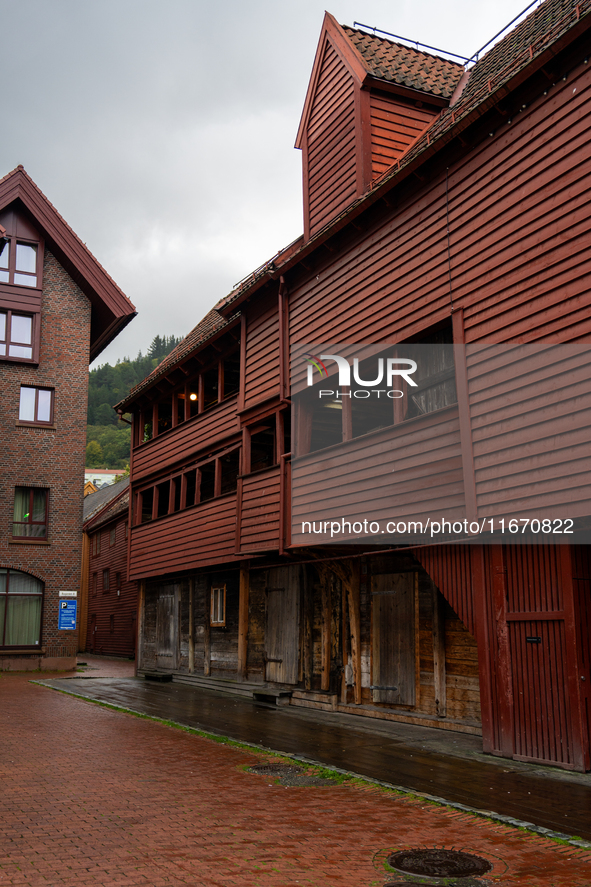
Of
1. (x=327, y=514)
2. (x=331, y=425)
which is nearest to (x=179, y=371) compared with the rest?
(x=331, y=425)

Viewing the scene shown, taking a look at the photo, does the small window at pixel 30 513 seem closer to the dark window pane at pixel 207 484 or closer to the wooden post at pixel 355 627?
the dark window pane at pixel 207 484

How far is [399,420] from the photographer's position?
40.9 ft

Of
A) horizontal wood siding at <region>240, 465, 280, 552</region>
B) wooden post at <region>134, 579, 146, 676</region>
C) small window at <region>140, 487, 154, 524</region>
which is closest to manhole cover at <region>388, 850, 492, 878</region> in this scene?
horizontal wood siding at <region>240, 465, 280, 552</region>

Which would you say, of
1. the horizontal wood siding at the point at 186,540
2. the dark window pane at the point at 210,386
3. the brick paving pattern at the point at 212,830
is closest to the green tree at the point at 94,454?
the horizontal wood siding at the point at 186,540

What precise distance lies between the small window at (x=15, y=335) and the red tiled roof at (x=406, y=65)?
1667 cm

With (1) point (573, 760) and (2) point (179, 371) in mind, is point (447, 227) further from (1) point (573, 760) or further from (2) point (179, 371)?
(2) point (179, 371)

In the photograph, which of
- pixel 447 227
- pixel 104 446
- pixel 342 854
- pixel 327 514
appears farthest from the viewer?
pixel 104 446

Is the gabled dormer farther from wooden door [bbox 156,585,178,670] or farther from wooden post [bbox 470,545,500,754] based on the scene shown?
wooden door [bbox 156,585,178,670]

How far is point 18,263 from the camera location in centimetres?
2820

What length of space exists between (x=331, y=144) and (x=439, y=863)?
43.2 feet

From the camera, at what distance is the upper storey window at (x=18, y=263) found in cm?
2794

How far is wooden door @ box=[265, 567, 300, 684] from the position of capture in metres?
16.7

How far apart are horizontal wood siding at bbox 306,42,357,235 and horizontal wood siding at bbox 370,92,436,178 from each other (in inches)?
15.6

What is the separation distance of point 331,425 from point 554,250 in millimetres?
8811
